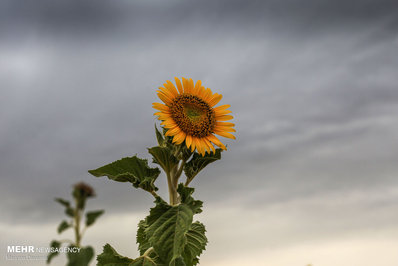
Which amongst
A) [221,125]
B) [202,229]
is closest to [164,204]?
[202,229]

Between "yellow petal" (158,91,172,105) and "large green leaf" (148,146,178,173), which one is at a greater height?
"yellow petal" (158,91,172,105)

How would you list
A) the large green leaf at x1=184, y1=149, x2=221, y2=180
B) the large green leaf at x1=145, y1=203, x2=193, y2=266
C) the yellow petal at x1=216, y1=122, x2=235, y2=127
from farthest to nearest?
A: 1. the yellow petal at x1=216, y1=122, x2=235, y2=127
2. the large green leaf at x1=184, y1=149, x2=221, y2=180
3. the large green leaf at x1=145, y1=203, x2=193, y2=266

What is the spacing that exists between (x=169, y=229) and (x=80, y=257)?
2.17 metres

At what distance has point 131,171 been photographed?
3.88 m

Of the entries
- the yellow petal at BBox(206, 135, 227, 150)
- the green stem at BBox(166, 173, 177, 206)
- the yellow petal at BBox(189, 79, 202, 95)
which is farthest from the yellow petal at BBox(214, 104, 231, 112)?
the green stem at BBox(166, 173, 177, 206)

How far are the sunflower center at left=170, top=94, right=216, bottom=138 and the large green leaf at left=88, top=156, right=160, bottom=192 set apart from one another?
498 mm

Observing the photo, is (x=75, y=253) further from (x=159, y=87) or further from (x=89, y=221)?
(x=159, y=87)

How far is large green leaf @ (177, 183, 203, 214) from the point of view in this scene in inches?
137

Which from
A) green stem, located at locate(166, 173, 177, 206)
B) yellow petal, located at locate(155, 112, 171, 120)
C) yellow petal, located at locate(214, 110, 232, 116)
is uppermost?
yellow petal, located at locate(214, 110, 232, 116)

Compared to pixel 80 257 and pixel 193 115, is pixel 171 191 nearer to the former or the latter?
pixel 193 115

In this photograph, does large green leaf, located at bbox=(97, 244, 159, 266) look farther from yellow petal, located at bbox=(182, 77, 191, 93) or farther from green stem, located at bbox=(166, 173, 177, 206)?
yellow petal, located at bbox=(182, 77, 191, 93)

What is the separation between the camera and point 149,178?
3.67 m

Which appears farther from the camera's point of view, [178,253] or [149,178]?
[149,178]

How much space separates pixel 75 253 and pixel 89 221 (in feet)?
0.35
